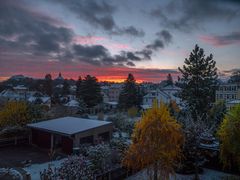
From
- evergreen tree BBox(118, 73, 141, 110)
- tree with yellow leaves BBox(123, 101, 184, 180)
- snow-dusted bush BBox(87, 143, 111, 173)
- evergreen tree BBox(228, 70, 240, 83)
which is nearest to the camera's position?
tree with yellow leaves BBox(123, 101, 184, 180)

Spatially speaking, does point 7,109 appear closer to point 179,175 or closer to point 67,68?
point 67,68

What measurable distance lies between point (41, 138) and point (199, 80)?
22686mm

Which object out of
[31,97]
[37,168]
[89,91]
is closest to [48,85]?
[31,97]

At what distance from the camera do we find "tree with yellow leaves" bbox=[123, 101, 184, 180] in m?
13.5

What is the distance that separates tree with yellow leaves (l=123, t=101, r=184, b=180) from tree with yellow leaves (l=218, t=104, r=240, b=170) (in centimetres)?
413

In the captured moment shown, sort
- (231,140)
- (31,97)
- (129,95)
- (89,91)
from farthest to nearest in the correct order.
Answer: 1. (31,97)
2. (129,95)
3. (89,91)
4. (231,140)

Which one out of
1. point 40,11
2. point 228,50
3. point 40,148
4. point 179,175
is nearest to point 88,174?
point 179,175

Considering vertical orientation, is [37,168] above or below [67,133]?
below

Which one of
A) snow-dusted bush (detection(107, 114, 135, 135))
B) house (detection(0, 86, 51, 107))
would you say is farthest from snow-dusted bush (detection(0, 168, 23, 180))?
house (detection(0, 86, 51, 107))

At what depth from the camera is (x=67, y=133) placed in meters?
19.7

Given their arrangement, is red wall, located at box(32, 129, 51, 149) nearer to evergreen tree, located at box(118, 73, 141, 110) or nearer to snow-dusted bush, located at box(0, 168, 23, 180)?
snow-dusted bush, located at box(0, 168, 23, 180)

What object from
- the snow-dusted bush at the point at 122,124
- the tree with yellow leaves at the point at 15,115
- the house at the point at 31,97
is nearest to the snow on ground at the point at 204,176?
the snow-dusted bush at the point at 122,124

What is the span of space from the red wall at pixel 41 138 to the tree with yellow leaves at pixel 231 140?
15.3 m

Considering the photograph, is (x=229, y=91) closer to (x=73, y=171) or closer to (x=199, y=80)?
(x=199, y=80)
